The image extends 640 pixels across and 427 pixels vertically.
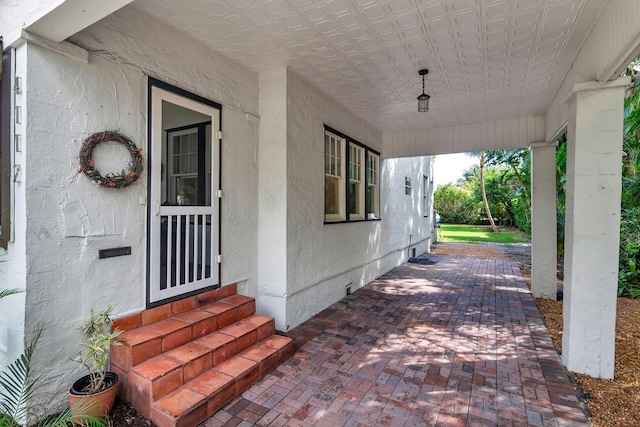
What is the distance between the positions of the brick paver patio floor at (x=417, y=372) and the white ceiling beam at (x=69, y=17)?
280 cm

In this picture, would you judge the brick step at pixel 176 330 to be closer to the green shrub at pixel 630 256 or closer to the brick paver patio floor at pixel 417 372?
the brick paver patio floor at pixel 417 372

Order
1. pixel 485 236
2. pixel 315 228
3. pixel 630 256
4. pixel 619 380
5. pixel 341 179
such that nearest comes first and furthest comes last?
pixel 619 380 < pixel 315 228 < pixel 341 179 < pixel 630 256 < pixel 485 236

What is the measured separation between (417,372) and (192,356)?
6.66 feet

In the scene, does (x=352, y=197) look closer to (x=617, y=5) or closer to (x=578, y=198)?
(x=578, y=198)

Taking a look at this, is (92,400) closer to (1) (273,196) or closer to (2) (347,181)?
(1) (273,196)

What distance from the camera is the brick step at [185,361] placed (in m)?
2.20

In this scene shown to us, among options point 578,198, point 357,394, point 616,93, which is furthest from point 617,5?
point 357,394

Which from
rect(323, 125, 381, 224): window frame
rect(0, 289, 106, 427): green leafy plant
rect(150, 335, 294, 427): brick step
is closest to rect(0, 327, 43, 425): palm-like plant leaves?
Answer: rect(0, 289, 106, 427): green leafy plant

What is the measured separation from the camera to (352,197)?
19.3 ft

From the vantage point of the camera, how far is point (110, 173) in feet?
8.16

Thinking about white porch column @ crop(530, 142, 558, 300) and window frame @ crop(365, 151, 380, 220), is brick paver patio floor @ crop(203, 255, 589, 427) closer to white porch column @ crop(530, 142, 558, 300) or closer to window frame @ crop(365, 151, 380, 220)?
white porch column @ crop(530, 142, 558, 300)

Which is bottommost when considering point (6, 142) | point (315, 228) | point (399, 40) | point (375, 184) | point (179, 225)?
point (315, 228)

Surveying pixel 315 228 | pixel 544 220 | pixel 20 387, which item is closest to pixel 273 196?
pixel 315 228

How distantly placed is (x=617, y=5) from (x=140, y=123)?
12.6 ft
